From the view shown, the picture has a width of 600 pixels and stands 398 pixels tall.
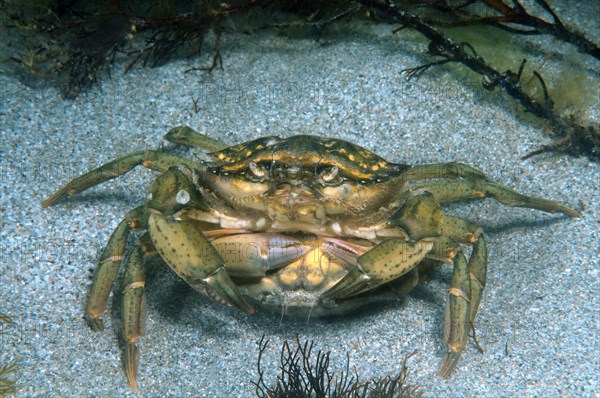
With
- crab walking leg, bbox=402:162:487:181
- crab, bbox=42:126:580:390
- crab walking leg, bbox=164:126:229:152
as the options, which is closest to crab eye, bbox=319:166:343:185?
crab, bbox=42:126:580:390

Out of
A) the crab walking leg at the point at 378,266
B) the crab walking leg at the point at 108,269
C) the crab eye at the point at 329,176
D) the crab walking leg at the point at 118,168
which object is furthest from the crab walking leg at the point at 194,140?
the crab walking leg at the point at 378,266

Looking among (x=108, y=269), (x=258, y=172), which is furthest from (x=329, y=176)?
(x=108, y=269)

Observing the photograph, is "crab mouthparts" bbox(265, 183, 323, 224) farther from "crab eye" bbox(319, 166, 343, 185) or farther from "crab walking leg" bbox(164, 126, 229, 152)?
"crab walking leg" bbox(164, 126, 229, 152)

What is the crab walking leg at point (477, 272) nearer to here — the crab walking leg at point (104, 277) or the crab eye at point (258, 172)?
the crab eye at point (258, 172)

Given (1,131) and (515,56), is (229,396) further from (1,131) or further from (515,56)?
(515,56)

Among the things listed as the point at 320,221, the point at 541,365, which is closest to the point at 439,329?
the point at 541,365

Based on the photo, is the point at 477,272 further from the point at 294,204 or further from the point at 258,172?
the point at 258,172
